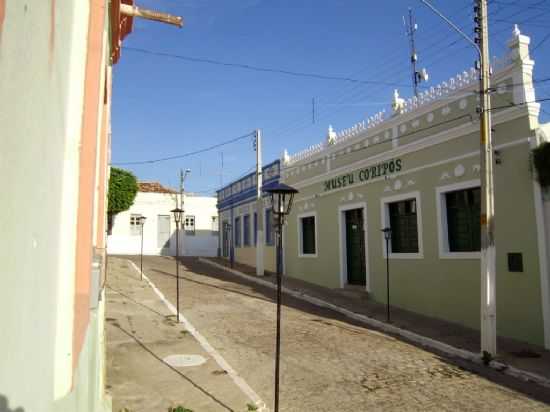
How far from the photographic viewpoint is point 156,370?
24.9 feet

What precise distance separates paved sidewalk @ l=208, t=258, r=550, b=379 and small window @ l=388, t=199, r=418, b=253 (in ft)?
5.81

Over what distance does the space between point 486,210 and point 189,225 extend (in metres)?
29.6

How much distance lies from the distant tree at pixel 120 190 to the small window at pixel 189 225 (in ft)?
16.3

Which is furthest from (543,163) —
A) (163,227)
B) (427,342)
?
(163,227)

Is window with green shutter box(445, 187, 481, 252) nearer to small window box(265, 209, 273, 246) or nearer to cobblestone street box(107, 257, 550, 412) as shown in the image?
cobblestone street box(107, 257, 550, 412)

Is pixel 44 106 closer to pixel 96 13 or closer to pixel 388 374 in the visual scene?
pixel 96 13

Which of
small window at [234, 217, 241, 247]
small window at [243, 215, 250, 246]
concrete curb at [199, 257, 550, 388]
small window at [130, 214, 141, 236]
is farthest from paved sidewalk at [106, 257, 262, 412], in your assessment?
small window at [130, 214, 141, 236]

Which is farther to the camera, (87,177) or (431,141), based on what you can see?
(431,141)

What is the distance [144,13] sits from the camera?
6938mm

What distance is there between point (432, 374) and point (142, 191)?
3180cm

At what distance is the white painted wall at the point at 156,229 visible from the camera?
111ft

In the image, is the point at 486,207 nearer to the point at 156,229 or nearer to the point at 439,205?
the point at 439,205

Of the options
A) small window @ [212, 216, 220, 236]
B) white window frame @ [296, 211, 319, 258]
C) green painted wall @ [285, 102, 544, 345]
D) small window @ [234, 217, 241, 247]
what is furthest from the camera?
small window @ [212, 216, 220, 236]

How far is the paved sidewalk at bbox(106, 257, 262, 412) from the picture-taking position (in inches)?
240
